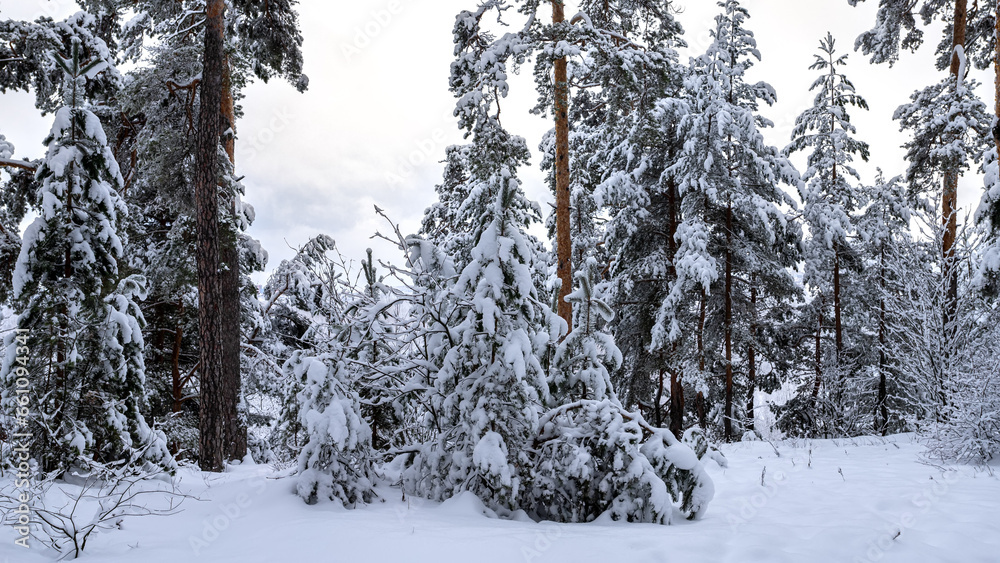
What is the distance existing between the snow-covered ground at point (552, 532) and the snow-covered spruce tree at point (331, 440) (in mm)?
161

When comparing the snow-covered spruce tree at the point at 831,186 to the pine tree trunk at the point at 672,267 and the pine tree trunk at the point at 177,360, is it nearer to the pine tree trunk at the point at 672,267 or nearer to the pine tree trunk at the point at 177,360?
the pine tree trunk at the point at 672,267

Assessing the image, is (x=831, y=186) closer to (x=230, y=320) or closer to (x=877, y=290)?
(x=877, y=290)

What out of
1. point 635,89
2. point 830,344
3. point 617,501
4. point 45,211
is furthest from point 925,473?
point 830,344

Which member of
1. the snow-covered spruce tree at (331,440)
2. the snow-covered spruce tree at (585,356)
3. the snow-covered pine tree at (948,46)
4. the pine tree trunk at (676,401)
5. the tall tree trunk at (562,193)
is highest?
the snow-covered pine tree at (948,46)

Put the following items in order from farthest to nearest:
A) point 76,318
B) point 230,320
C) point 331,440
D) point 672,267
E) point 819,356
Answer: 1. point 819,356
2. point 672,267
3. point 230,320
4. point 76,318
5. point 331,440

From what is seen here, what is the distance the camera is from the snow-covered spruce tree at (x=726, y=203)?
12984 mm

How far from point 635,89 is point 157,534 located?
9.55 metres

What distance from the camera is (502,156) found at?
999 centimetres

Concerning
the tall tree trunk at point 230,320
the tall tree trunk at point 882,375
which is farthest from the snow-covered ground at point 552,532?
the tall tree trunk at point 882,375

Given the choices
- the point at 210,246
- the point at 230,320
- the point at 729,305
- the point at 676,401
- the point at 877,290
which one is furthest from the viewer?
the point at 877,290

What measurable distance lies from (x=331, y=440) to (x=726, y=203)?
1203 cm

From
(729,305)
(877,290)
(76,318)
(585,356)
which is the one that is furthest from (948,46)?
(76,318)

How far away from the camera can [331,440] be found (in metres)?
4.50

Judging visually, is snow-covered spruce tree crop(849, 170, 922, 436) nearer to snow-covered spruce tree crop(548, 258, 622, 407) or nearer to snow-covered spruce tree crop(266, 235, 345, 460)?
snow-covered spruce tree crop(548, 258, 622, 407)
